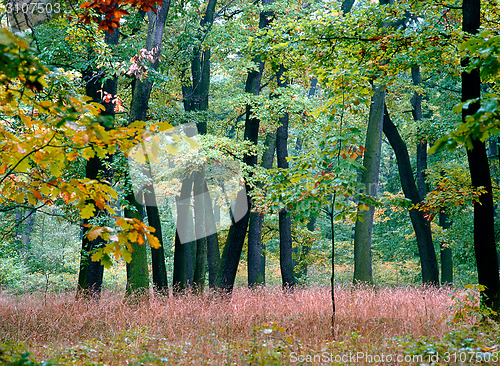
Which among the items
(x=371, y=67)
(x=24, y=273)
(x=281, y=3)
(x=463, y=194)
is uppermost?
(x=281, y=3)

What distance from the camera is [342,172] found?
536 cm

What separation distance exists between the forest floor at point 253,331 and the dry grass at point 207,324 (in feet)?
0.07

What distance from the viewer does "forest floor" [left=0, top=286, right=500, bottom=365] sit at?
445cm

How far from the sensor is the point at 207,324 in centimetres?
676

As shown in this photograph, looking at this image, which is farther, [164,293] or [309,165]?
[164,293]

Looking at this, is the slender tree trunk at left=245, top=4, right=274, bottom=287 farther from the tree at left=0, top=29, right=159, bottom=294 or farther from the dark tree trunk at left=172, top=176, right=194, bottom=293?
the tree at left=0, top=29, right=159, bottom=294

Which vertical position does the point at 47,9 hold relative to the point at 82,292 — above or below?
above

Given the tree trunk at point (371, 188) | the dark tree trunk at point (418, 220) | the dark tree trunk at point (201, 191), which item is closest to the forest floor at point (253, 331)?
the tree trunk at point (371, 188)

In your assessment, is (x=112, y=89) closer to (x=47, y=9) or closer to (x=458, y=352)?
(x=47, y=9)

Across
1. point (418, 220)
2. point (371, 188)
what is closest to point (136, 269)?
point (371, 188)

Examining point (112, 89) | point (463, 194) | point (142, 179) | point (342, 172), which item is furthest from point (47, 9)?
point (463, 194)

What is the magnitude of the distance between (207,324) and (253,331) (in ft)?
3.79

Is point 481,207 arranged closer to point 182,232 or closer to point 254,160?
point 254,160

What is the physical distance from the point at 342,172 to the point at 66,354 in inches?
180
